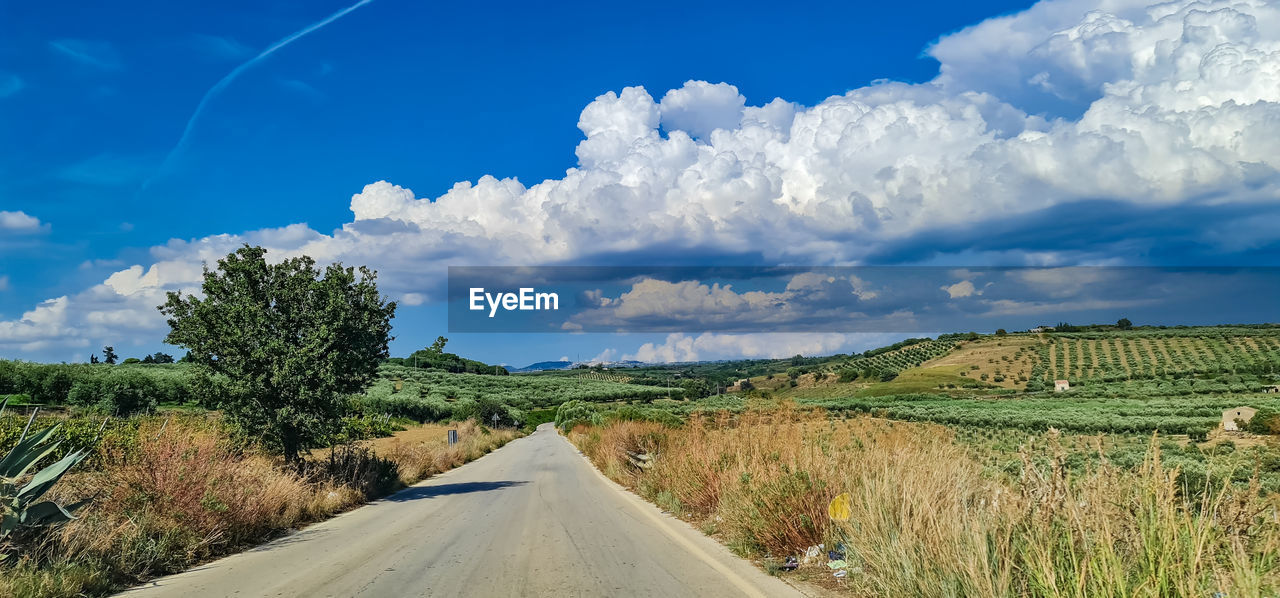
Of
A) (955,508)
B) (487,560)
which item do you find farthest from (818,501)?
(487,560)

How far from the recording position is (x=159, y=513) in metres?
9.84

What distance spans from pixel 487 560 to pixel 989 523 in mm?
6063

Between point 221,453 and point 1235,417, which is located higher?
point 221,453

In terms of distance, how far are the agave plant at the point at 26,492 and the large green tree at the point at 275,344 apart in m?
9.47

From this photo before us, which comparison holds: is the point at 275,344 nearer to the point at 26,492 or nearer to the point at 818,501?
the point at 26,492

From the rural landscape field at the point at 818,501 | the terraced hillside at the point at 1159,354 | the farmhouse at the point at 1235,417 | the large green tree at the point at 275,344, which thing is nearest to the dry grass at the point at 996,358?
the terraced hillside at the point at 1159,354

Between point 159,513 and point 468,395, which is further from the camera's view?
point 468,395

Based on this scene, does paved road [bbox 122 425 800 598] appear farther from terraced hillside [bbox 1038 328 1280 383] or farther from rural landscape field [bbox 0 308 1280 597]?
terraced hillside [bbox 1038 328 1280 383]

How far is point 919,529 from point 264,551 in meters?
9.01

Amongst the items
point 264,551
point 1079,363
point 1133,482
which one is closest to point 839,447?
point 1133,482

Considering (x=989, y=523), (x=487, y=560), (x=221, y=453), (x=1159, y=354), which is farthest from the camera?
(x=1159, y=354)

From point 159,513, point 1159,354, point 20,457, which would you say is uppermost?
point 20,457

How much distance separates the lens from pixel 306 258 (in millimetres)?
19938

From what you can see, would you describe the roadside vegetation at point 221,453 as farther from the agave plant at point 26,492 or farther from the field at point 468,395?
the field at point 468,395
